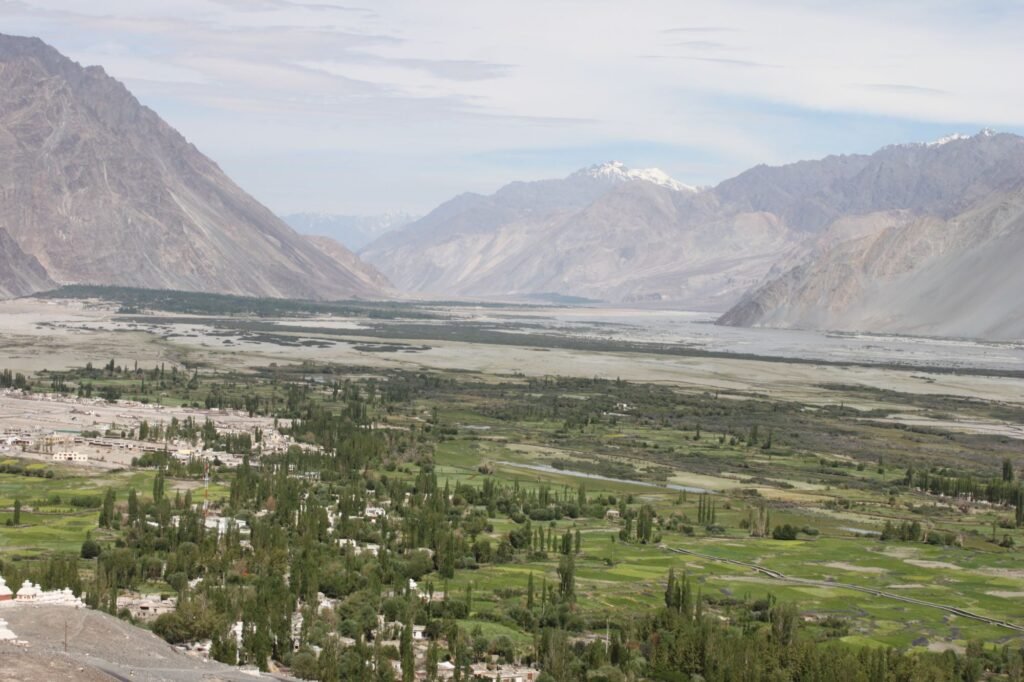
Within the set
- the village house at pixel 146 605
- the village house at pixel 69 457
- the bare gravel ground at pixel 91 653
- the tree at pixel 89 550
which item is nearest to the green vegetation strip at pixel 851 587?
the village house at pixel 146 605

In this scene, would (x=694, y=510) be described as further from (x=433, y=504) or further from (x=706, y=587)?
(x=706, y=587)

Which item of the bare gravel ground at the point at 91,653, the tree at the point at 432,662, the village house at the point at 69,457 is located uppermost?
the bare gravel ground at the point at 91,653

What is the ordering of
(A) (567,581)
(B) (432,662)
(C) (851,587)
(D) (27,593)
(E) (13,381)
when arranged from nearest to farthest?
(D) (27,593), (B) (432,662), (A) (567,581), (C) (851,587), (E) (13,381)

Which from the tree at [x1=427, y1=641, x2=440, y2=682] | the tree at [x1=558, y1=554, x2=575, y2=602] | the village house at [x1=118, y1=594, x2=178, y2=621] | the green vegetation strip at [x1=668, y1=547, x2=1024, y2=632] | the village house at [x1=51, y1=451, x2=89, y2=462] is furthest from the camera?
the village house at [x1=51, y1=451, x2=89, y2=462]

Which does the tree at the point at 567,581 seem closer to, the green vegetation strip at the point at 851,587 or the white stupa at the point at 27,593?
the green vegetation strip at the point at 851,587

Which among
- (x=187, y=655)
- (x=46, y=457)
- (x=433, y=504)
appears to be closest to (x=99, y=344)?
(x=46, y=457)

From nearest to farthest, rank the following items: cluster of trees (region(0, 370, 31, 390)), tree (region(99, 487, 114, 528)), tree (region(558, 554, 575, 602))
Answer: tree (region(558, 554, 575, 602)) < tree (region(99, 487, 114, 528)) < cluster of trees (region(0, 370, 31, 390))

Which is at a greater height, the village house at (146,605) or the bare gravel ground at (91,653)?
the bare gravel ground at (91,653)

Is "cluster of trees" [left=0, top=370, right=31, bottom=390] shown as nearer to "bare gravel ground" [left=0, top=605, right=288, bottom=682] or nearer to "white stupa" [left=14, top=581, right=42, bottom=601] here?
"white stupa" [left=14, top=581, right=42, bottom=601]

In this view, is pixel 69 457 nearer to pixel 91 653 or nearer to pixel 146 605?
pixel 146 605

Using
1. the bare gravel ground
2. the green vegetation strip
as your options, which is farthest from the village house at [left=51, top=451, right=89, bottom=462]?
the bare gravel ground

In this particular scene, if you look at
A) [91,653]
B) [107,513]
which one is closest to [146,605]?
[91,653]
